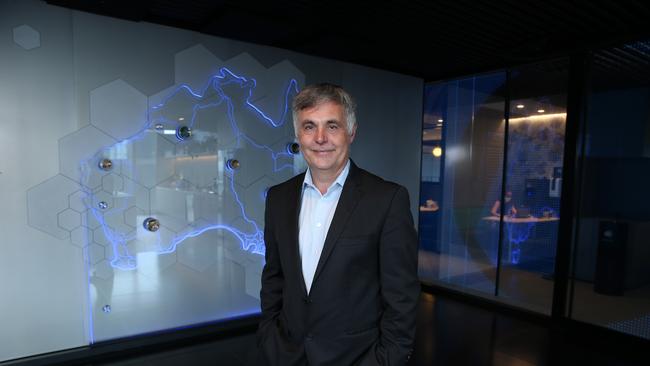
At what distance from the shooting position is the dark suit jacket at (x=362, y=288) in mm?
1229

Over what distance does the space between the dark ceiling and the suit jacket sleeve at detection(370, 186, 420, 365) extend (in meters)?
2.21

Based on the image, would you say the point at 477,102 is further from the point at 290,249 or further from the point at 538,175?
the point at 290,249

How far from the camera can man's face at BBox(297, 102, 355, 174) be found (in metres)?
1.23

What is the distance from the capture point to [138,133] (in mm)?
3125

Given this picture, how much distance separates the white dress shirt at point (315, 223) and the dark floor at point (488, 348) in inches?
84.0

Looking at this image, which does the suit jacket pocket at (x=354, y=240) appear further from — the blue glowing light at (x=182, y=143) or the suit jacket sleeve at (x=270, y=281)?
the blue glowing light at (x=182, y=143)

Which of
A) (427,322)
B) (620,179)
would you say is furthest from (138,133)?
(620,179)

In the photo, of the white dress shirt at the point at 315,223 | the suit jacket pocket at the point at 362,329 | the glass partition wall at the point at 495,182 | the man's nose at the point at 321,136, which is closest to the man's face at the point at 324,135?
the man's nose at the point at 321,136

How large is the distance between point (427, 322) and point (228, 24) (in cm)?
355

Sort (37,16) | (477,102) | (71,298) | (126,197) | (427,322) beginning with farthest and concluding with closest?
(477,102) → (427,322) → (126,197) → (71,298) → (37,16)

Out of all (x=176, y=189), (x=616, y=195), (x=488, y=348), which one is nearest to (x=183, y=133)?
(x=176, y=189)

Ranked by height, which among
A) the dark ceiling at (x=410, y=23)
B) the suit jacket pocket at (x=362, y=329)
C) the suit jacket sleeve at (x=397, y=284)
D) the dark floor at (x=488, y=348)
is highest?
the dark ceiling at (x=410, y=23)

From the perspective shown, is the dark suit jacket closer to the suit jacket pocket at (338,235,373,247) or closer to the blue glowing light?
the suit jacket pocket at (338,235,373,247)

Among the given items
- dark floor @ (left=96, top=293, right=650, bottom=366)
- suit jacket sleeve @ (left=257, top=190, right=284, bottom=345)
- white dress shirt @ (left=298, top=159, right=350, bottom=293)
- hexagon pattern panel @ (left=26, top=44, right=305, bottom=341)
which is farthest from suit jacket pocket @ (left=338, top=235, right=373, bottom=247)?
hexagon pattern panel @ (left=26, top=44, right=305, bottom=341)
